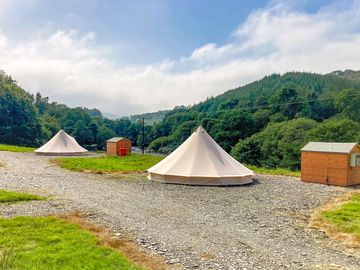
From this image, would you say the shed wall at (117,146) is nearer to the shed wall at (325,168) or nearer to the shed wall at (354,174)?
the shed wall at (325,168)

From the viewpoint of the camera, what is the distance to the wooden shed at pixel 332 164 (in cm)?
1694

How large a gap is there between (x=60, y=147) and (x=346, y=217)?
29088mm

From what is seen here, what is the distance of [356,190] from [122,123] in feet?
319

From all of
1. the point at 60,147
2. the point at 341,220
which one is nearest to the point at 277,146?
the point at 60,147

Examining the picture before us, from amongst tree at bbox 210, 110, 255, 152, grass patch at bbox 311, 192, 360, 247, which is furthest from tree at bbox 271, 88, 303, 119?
grass patch at bbox 311, 192, 360, 247

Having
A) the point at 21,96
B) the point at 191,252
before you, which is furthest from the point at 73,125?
the point at 191,252

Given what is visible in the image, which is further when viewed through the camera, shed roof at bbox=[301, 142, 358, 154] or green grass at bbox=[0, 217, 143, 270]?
shed roof at bbox=[301, 142, 358, 154]

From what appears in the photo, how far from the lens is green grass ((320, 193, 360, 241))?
30.4ft

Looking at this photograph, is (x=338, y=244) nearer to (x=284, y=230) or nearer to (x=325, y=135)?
(x=284, y=230)

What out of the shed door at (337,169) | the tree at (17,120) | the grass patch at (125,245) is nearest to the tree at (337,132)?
the shed door at (337,169)

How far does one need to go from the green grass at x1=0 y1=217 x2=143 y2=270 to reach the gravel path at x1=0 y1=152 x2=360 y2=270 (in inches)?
40.4

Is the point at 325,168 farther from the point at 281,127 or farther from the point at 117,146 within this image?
the point at 281,127

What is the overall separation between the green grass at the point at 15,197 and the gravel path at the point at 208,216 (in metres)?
0.75

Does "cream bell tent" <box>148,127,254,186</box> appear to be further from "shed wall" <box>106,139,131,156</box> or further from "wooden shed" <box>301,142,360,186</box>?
"shed wall" <box>106,139,131,156</box>
